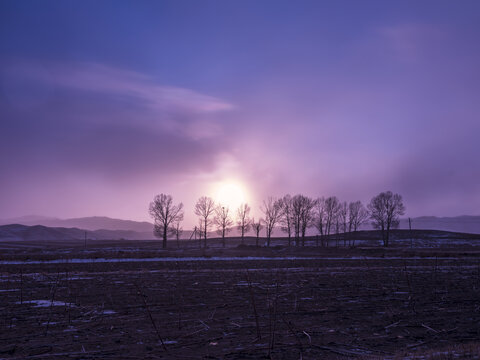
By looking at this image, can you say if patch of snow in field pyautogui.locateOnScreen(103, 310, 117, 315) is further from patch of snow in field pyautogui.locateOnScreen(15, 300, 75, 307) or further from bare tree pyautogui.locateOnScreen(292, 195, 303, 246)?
bare tree pyautogui.locateOnScreen(292, 195, 303, 246)

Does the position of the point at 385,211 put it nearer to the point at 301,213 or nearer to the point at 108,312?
the point at 301,213

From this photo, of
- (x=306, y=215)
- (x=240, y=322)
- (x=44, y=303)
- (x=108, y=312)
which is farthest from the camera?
(x=306, y=215)

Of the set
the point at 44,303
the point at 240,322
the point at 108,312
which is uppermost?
the point at 240,322

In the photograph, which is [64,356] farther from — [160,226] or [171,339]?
[160,226]

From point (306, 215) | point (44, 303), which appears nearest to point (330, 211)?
point (306, 215)

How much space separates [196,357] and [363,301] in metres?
9.17

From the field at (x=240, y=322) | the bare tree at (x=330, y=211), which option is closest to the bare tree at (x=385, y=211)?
the bare tree at (x=330, y=211)

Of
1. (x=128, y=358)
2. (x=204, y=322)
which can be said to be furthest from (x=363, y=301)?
(x=128, y=358)

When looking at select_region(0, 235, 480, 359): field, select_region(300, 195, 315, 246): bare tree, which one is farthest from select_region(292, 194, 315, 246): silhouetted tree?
select_region(0, 235, 480, 359): field

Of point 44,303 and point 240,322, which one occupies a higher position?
point 240,322

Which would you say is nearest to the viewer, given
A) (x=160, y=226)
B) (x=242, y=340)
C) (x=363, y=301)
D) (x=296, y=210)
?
(x=242, y=340)

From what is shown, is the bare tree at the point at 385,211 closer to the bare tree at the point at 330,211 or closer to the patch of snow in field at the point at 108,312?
the bare tree at the point at 330,211

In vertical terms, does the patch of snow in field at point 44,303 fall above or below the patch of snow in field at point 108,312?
below

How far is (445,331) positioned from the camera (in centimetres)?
980
